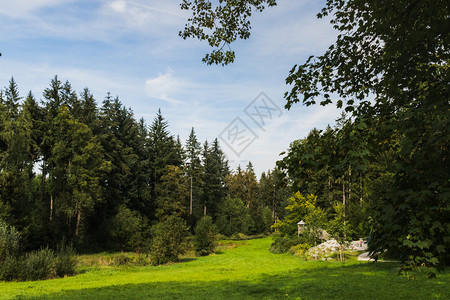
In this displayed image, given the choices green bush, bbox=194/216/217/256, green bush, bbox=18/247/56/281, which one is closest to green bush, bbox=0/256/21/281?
green bush, bbox=18/247/56/281

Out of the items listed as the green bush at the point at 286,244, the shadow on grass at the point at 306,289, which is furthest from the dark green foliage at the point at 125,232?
the shadow on grass at the point at 306,289

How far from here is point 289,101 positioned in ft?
18.9

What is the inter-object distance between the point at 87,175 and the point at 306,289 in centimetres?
2960

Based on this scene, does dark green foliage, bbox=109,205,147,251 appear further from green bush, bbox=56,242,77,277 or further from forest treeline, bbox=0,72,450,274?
green bush, bbox=56,242,77,277

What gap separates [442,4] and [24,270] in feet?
72.3

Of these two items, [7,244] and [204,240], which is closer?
[7,244]

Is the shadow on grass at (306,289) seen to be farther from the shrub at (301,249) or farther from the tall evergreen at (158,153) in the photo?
the tall evergreen at (158,153)

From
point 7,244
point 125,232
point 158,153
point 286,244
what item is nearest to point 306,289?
point 7,244

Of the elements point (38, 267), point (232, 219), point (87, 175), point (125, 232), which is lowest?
point (232, 219)

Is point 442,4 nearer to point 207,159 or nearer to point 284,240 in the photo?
point 284,240

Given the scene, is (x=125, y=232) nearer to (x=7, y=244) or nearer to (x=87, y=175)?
(x=87, y=175)

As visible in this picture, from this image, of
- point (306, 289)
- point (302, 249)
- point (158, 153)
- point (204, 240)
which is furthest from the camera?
point (158, 153)

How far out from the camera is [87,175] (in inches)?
1357

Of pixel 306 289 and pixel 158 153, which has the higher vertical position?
pixel 158 153
